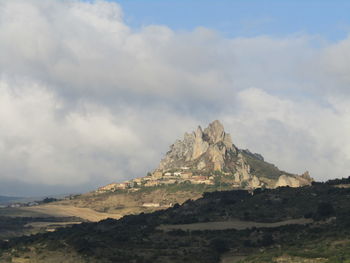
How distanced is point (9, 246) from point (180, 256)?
5762 cm

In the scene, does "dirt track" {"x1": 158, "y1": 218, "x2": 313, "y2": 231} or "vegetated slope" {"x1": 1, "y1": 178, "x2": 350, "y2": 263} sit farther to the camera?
"dirt track" {"x1": 158, "y1": 218, "x2": 313, "y2": 231}

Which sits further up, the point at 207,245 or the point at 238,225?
the point at 238,225

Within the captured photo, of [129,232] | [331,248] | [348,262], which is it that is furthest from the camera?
[129,232]

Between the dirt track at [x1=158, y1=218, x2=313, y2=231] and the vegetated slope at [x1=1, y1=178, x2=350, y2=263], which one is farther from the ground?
the dirt track at [x1=158, y1=218, x2=313, y2=231]

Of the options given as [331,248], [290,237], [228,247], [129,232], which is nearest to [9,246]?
[129,232]

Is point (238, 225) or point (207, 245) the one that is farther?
point (238, 225)

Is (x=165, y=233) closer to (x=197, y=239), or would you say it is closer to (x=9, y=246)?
(x=197, y=239)

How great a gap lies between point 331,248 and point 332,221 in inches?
1875

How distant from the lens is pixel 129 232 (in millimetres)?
183375

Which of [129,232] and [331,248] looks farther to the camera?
[129,232]

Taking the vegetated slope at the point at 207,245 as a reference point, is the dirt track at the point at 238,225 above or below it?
above

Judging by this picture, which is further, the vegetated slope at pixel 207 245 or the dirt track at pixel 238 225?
the dirt track at pixel 238 225

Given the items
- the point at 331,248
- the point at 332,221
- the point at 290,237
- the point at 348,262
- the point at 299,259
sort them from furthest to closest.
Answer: the point at 332,221 → the point at 290,237 → the point at 331,248 → the point at 299,259 → the point at 348,262

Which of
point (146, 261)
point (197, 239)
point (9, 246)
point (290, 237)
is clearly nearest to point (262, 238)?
point (290, 237)
